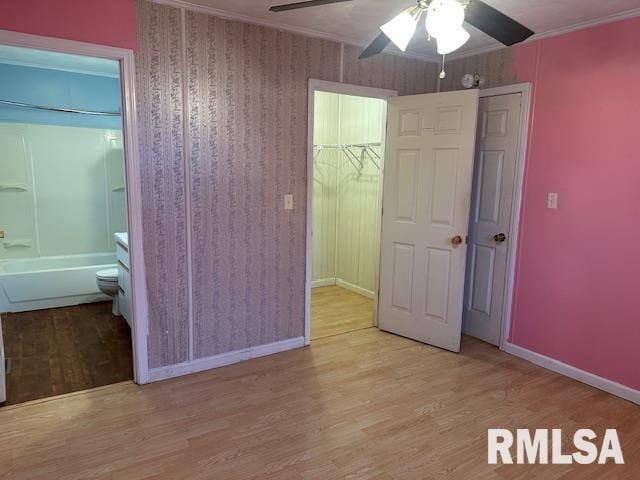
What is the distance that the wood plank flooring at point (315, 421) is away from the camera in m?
2.02

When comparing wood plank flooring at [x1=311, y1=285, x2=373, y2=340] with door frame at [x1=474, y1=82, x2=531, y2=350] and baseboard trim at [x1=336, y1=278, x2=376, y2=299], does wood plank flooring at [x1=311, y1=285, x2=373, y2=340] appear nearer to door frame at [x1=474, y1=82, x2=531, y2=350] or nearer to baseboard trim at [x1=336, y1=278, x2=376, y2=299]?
baseboard trim at [x1=336, y1=278, x2=376, y2=299]

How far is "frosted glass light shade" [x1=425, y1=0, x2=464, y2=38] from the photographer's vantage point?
5.30 feet

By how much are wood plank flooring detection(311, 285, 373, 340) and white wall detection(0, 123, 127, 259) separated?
250cm

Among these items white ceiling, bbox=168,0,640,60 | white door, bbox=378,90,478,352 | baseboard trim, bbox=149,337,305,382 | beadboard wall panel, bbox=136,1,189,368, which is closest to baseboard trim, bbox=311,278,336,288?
white door, bbox=378,90,478,352

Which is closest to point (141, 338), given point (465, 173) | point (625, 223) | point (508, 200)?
point (465, 173)

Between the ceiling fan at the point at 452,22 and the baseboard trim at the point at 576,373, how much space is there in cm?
224

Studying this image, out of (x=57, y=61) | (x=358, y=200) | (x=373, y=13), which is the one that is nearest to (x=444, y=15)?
(x=373, y=13)

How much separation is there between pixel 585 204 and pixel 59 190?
4933 millimetres

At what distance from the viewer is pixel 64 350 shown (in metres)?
3.29

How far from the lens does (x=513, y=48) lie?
317 cm

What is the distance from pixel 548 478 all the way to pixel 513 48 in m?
2.81

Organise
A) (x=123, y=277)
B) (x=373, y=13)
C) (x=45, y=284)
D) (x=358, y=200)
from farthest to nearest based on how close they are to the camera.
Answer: (x=358, y=200), (x=45, y=284), (x=123, y=277), (x=373, y=13)

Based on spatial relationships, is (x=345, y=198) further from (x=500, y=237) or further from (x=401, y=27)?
(x=401, y=27)

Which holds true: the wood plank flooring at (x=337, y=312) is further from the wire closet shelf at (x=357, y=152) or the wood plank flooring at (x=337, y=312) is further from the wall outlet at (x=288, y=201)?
the wire closet shelf at (x=357, y=152)
